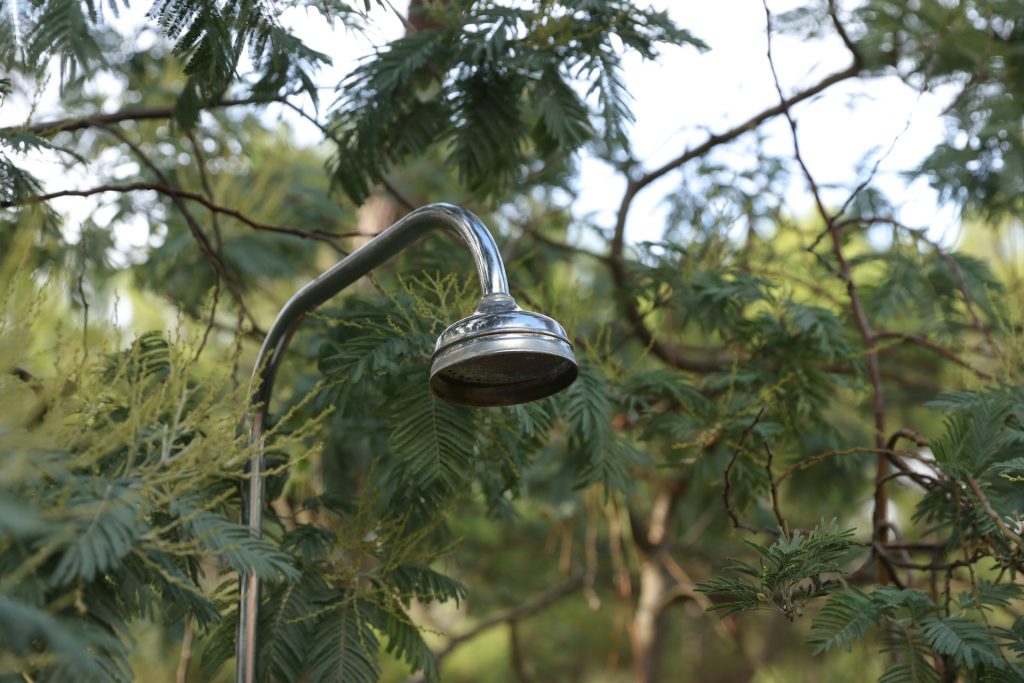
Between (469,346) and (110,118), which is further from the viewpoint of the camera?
(110,118)

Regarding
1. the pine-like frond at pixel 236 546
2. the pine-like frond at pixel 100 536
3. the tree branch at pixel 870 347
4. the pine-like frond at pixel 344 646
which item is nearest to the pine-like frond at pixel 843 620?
the tree branch at pixel 870 347

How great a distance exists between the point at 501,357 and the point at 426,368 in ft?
1.89

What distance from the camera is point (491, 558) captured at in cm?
581

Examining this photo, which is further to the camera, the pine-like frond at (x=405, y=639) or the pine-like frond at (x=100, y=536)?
the pine-like frond at (x=405, y=639)

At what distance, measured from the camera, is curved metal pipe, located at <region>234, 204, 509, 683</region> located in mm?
1871

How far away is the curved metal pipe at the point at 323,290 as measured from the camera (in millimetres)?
1871

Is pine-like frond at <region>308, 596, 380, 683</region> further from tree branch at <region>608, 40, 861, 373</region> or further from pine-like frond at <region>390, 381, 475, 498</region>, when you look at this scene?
tree branch at <region>608, 40, 861, 373</region>

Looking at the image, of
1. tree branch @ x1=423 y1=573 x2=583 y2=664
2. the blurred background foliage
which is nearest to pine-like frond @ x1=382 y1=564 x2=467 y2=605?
the blurred background foliage

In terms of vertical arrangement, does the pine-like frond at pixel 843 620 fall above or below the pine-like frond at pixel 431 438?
below

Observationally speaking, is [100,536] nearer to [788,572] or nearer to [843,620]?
[788,572]

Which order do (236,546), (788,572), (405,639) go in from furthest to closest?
1. (405,639)
2. (788,572)
3. (236,546)

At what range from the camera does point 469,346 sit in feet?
5.65

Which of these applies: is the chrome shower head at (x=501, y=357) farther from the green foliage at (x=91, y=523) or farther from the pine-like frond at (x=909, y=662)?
the pine-like frond at (x=909, y=662)

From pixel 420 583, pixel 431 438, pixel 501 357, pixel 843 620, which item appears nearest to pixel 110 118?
pixel 431 438
